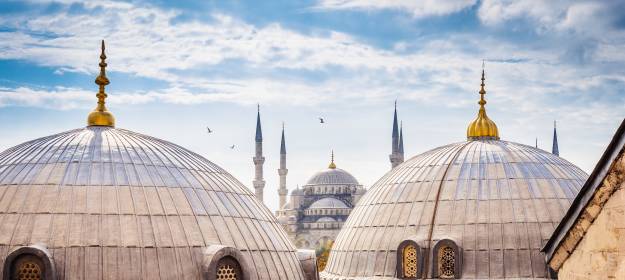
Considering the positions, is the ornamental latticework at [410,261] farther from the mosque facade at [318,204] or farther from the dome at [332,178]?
the dome at [332,178]

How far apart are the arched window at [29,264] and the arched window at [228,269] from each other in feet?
9.19

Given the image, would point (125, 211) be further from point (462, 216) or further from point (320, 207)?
point (320, 207)

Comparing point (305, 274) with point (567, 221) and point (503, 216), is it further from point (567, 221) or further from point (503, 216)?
point (567, 221)

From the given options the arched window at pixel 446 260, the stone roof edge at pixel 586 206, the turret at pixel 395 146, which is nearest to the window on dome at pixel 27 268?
the stone roof edge at pixel 586 206

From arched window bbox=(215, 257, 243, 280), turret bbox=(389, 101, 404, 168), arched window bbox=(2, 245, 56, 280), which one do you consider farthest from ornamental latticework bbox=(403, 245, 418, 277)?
turret bbox=(389, 101, 404, 168)

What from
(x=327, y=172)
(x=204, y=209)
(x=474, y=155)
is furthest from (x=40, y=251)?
(x=327, y=172)

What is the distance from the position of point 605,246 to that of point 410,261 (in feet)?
51.8

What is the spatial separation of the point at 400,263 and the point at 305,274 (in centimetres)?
615

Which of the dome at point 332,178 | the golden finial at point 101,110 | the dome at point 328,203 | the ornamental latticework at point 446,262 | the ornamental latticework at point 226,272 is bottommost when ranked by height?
the ornamental latticework at point 226,272

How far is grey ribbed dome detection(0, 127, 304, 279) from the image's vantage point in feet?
49.2

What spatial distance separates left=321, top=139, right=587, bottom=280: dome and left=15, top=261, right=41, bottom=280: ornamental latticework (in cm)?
1133

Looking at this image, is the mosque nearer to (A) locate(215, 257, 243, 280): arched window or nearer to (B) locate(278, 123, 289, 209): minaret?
(A) locate(215, 257, 243, 280): arched window

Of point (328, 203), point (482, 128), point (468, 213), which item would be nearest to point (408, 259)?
point (468, 213)

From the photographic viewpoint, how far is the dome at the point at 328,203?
379 ft
